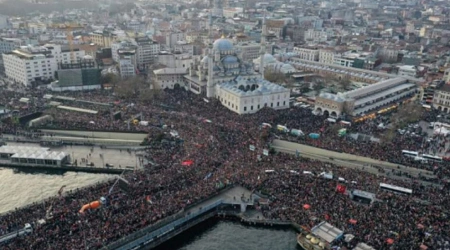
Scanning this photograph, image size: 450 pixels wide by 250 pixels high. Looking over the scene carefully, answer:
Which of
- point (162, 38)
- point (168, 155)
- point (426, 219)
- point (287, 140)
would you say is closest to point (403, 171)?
point (426, 219)

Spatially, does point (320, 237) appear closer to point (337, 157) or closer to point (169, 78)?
point (337, 157)

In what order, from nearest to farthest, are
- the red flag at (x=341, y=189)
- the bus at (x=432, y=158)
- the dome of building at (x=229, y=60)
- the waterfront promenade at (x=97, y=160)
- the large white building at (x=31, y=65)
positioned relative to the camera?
the red flag at (x=341, y=189) → the bus at (x=432, y=158) → the waterfront promenade at (x=97, y=160) → the dome of building at (x=229, y=60) → the large white building at (x=31, y=65)

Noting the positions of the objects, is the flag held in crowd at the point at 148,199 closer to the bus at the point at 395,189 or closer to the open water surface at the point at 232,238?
the open water surface at the point at 232,238

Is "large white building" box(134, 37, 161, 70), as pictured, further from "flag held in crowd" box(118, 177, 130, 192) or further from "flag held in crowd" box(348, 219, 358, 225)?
"flag held in crowd" box(348, 219, 358, 225)

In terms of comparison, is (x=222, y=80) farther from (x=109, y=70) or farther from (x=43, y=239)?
(x=43, y=239)

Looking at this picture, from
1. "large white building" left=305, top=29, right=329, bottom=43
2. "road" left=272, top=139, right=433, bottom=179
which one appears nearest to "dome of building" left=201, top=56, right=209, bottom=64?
"road" left=272, top=139, right=433, bottom=179

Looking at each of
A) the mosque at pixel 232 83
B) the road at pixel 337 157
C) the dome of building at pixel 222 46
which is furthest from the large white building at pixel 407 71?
the road at pixel 337 157
